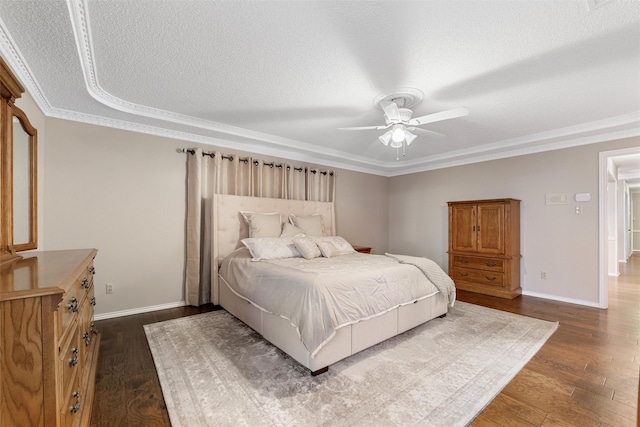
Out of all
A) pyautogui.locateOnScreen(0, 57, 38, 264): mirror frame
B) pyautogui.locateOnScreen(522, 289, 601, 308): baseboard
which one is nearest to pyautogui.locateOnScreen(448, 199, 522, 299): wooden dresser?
pyautogui.locateOnScreen(522, 289, 601, 308): baseboard

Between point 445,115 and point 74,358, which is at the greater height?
point 445,115

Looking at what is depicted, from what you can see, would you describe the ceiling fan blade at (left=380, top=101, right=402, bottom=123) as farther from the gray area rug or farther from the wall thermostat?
the wall thermostat

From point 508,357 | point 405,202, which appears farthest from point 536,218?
point 508,357

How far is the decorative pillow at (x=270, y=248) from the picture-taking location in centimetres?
332

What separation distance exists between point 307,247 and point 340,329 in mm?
1461

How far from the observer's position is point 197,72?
94.4 inches

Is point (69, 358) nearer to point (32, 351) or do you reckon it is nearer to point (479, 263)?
point (32, 351)

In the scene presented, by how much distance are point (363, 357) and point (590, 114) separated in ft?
12.5

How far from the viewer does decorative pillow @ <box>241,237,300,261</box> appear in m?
3.32

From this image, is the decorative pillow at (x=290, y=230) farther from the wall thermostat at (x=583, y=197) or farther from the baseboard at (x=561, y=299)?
the wall thermostat at (x=583, y=197)

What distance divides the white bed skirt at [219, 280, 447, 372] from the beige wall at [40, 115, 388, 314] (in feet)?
3.82

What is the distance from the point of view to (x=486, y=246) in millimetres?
4457

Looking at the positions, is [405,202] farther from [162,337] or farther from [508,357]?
[162,337]

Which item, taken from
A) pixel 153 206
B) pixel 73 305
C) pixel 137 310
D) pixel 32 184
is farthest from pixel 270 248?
pixel 32 184
